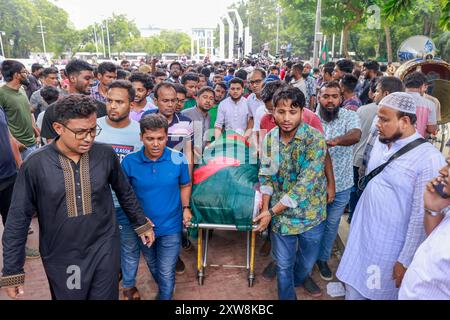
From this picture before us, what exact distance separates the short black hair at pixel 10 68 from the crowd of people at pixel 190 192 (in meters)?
1.45

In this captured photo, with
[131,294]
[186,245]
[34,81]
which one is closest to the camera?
[131,294]

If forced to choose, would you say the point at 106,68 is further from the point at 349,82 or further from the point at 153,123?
the point at 349,82

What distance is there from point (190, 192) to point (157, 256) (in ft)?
1.95

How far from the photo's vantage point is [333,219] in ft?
11.2

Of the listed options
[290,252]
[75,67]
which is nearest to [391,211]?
[290,252]

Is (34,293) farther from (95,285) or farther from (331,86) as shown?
(331,86)

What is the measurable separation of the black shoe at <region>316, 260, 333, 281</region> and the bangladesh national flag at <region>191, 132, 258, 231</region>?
110cm

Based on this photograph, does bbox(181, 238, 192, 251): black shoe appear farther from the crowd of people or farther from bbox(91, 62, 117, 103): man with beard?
bbox(91, 62, 117, 103): man with beard

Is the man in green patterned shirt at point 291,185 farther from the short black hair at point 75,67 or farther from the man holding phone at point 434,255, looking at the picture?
the short black hair at point 75,67

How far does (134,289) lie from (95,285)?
94 centimetres

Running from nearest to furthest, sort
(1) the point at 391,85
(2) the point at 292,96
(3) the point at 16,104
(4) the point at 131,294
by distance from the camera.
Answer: (2) the point at 292,96 < (4) the point at 131,294 < (1) the point at 391,85 < (3) the point at 16,104

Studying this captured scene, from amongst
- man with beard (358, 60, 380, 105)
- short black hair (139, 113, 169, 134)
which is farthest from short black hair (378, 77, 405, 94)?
man with beard (358, 60, 380, 105)

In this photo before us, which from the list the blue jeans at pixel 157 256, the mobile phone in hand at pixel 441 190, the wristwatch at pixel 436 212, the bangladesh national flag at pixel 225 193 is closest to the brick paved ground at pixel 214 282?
the blue jeans at pixel 157 256
